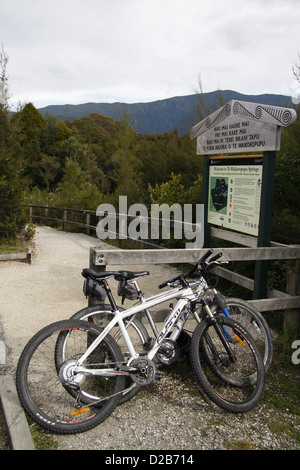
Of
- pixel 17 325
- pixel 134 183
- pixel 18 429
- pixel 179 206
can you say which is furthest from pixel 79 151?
pixel 18 429

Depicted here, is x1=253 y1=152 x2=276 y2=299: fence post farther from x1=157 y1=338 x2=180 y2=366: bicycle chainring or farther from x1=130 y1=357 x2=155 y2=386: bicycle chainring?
x1=130 y1=357 x2=155 y2=386: bicycle chainring

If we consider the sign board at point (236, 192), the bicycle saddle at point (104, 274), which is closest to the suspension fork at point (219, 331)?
the bicycle saddle at point (104, 274)

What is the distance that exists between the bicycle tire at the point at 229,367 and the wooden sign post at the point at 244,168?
1.50 metres

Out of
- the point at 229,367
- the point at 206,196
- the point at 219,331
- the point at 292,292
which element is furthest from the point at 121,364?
the point at 206,196

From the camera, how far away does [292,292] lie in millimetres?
4473

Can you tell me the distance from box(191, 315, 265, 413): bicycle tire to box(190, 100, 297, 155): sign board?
7.28ft

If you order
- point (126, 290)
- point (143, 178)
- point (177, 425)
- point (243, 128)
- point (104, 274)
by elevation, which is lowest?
point (177, 425)

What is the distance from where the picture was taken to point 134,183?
52.3 feet

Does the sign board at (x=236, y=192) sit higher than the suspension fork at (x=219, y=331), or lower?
higher

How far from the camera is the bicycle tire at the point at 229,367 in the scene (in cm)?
308

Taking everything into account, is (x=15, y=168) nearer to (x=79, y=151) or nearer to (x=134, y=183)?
(x=134, y=183)

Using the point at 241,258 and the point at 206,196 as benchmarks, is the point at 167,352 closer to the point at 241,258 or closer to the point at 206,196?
the point at 241,258

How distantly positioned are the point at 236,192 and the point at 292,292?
147cm

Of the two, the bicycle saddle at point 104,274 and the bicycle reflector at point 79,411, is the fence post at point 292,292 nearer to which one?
the bicycle saddle at point 104,274
